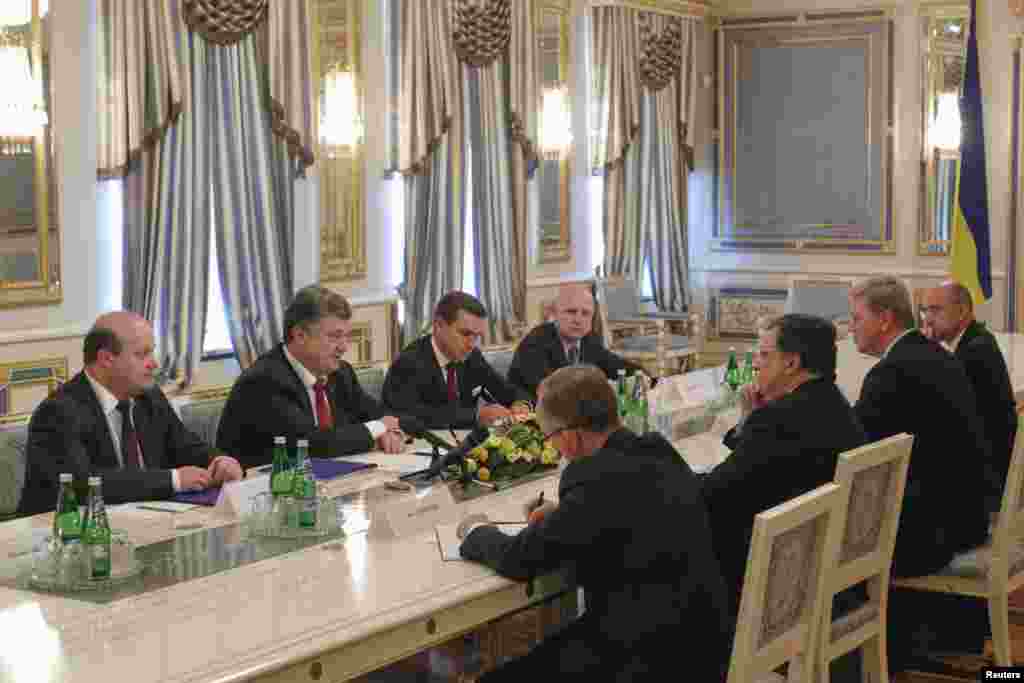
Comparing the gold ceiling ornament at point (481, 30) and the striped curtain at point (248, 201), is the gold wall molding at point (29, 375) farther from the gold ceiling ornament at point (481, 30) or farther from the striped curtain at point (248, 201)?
the gold ceiling ornament at point (481, 30)

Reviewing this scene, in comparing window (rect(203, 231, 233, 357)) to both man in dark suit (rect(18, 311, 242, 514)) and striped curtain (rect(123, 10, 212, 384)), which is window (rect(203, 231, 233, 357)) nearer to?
striped curtain (rect(123, 10, 212, 384))

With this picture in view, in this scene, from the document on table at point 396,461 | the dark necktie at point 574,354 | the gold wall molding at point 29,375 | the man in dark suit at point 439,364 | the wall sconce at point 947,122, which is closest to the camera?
the document on table at point 396,461

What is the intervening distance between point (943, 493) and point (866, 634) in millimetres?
713

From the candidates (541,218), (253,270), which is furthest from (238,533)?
(541,218)

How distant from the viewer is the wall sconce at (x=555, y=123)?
10023 mm

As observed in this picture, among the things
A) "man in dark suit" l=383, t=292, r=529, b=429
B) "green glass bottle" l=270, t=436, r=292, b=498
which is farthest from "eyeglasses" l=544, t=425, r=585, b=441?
"man in dark suit" l=383, t=292, r=529, b=429

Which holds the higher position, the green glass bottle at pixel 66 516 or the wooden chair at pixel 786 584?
the green glass bottle at pixel 66 516

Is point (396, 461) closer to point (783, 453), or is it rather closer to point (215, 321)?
point (783, 453)

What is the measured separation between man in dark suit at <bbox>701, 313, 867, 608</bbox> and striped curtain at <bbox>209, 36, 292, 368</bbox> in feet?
13.8

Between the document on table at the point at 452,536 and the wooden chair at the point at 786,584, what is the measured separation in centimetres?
57

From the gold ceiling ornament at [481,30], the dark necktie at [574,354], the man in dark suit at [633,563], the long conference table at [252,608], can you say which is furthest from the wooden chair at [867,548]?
the gold ceiling ornament at [481,30]

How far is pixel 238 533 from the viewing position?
353 cm

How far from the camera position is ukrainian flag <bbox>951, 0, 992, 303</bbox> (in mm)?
7078

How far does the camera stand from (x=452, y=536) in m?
3.43
